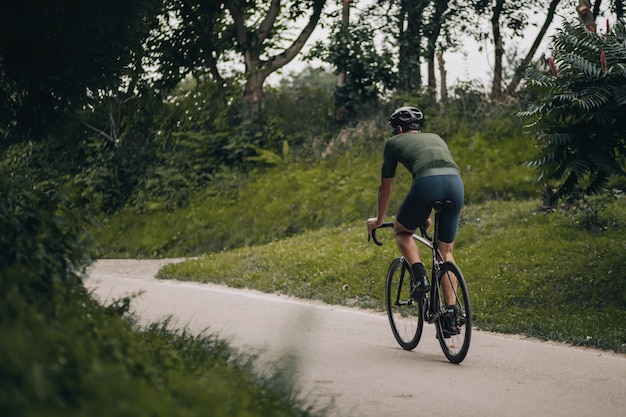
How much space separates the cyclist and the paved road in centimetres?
76

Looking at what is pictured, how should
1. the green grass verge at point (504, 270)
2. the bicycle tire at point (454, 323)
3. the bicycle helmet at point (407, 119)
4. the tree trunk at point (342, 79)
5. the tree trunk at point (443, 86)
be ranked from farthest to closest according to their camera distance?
the tree trunk at point (342, 79) → the tree trunk at point (443, 86) → the green grass verge at point (504, 270) → the bicycle helmet at point (407, 119) → the bicycle tire at point (454, 323)

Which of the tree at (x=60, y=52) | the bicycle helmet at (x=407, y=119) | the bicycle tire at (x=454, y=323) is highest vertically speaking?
the tree at (x=60, y=52)

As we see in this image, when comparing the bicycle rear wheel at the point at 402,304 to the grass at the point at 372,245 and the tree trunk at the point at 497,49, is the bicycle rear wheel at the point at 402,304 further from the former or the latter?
the tree trunk at the point at 497,49

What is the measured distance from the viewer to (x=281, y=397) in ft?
17.2

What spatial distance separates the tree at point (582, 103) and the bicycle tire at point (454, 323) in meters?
3.05

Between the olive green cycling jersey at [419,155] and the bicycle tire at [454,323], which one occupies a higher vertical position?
the olive green cycling jersey at [419,155]

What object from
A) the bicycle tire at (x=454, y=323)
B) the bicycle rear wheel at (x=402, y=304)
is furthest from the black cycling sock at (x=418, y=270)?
the bicycle rear wheel at (x=402, y=304)

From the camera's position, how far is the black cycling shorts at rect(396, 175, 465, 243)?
7523mm

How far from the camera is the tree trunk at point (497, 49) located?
21.9 m

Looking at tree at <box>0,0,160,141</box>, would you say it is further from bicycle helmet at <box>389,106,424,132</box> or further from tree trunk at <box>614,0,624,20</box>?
tree trunk at <box>614,0,624,20</box>

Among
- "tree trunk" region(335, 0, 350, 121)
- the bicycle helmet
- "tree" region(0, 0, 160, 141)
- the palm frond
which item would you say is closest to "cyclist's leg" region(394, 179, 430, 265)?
the bicycle helmet

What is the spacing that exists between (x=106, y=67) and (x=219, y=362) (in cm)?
296

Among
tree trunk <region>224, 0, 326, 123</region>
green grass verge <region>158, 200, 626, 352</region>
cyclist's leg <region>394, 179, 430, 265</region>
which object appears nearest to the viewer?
cyclist's leg <region>394, 179, 430, 265</region>

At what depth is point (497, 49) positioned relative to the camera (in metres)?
24.0
